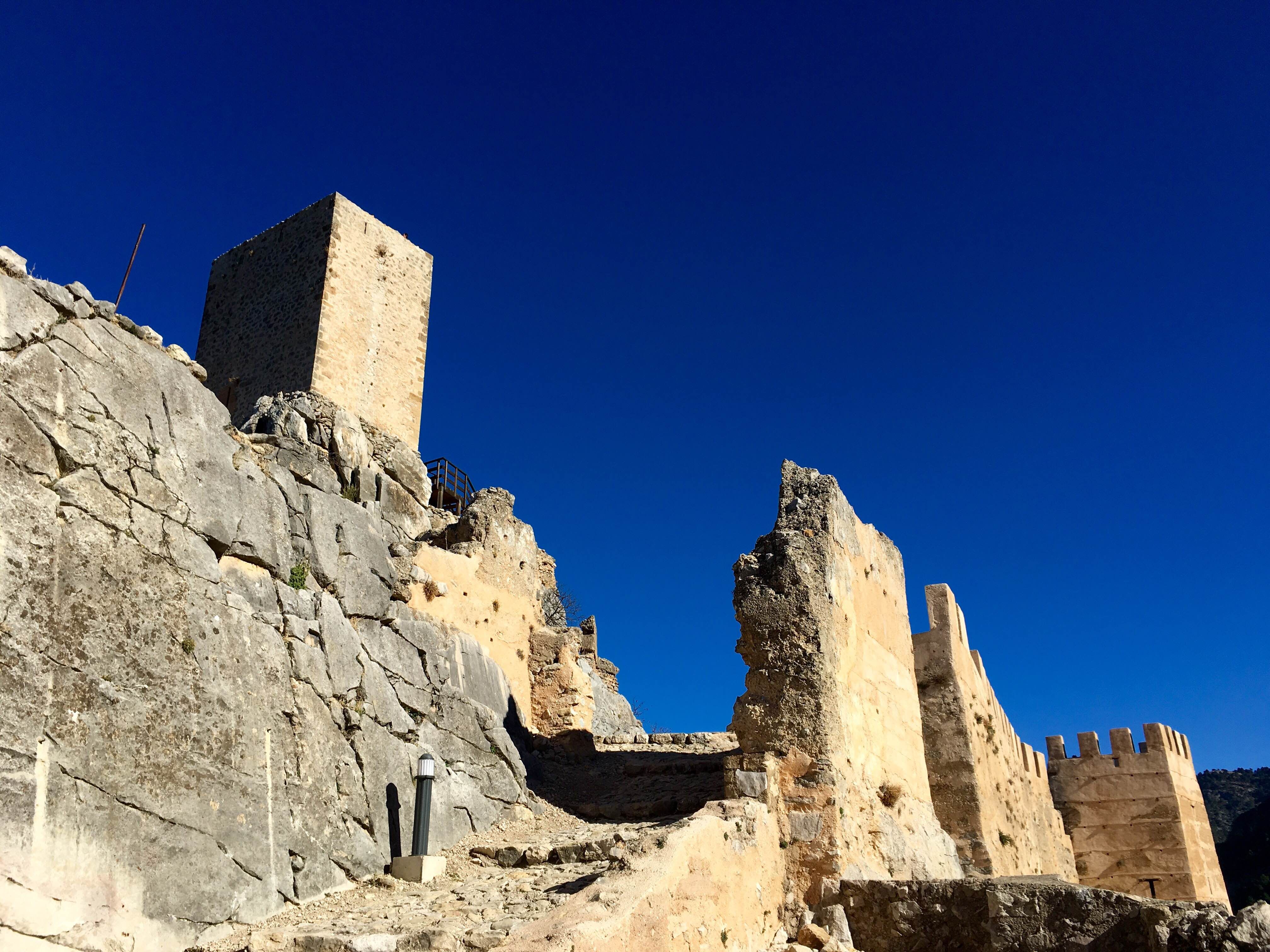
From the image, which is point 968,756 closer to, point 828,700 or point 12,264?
point 828,700

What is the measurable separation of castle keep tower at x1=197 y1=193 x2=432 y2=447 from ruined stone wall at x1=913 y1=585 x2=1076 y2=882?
11.0m

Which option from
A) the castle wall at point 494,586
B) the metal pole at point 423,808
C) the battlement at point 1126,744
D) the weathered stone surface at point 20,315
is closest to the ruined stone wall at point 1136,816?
the battlement at point 1126,744

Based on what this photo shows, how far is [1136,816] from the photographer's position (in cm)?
1933

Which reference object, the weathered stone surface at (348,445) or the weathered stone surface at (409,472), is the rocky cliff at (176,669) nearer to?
the weathered stone surface at (348,445)

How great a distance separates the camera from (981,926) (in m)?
8.31

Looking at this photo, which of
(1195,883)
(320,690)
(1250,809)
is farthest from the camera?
(1250,809)

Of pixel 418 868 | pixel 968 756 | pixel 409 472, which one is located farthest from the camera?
pixel 409 472

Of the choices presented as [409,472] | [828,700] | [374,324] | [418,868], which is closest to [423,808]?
[418,868]

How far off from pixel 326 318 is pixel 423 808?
478 inches

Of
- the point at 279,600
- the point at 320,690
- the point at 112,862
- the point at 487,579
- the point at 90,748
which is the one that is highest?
the point at 487,579

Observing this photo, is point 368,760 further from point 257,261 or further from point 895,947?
point 257,261

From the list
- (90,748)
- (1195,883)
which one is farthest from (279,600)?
(1195,883)

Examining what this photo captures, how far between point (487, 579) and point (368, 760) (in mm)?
4352

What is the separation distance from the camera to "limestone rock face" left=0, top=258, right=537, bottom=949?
24.4ft
